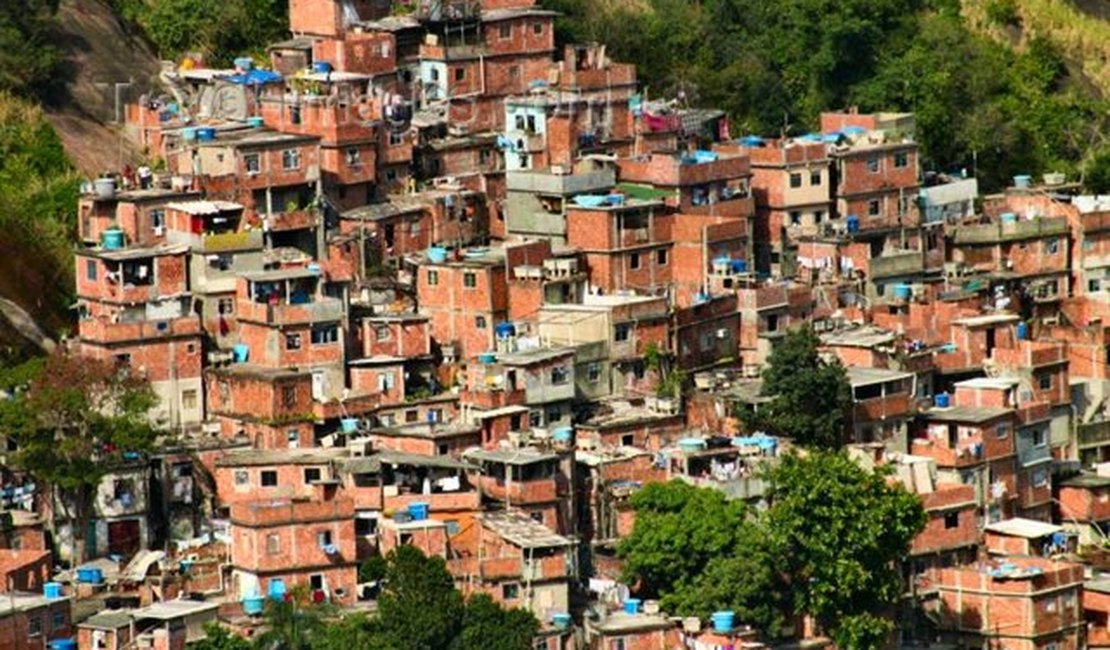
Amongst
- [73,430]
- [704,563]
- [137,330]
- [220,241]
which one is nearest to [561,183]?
[220,241]

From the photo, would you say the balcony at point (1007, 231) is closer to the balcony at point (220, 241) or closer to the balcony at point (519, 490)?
the balcony at point (220, 241)

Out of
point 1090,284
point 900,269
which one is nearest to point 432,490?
point 900,269

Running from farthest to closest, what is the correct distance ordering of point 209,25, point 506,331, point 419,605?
point 209,25 → point 506,331 → point 419,605

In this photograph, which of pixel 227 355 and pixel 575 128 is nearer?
pixel 227 355

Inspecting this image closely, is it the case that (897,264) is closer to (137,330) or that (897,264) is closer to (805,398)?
(805,398)

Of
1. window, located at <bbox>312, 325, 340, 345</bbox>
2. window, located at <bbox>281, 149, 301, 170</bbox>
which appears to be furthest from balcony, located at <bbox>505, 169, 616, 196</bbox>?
window, located at <bbox>312, 325, 340, 345</bbox>

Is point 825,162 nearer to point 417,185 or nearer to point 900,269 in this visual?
point 900,269
